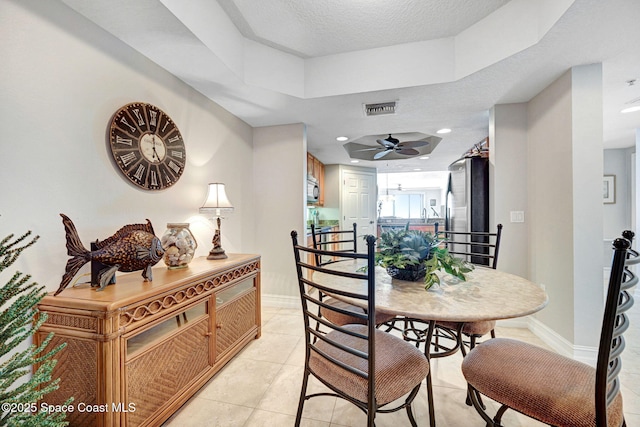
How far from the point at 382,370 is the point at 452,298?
45 centimetres

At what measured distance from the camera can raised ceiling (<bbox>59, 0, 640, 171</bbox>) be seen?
1.62 meters

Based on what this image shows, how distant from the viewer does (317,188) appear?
16.7ft

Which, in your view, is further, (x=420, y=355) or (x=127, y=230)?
(x=127, y=230)

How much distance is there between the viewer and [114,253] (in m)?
1.40

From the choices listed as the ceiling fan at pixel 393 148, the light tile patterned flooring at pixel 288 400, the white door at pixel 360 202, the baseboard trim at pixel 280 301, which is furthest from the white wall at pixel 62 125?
the white door at pixel 360 202

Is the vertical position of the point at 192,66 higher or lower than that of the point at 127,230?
higher

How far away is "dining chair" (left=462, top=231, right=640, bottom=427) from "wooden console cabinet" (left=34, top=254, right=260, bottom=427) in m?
1.53

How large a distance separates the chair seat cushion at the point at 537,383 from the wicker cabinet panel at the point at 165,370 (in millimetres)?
1523

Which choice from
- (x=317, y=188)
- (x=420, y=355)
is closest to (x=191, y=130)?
(x=420, y=355)

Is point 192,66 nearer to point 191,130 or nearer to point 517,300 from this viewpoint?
point 191,130

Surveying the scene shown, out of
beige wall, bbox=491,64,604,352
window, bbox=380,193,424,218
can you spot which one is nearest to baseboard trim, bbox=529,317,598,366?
beige wall, bbox=491,64,604,352

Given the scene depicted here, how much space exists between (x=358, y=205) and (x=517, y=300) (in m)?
5.07

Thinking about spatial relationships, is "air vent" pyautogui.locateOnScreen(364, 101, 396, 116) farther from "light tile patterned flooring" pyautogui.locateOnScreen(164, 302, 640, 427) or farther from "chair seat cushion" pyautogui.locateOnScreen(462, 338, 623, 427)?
"light tile patterned flooring" pyautogui.locateOnScreen(164, 302, 640, 427)

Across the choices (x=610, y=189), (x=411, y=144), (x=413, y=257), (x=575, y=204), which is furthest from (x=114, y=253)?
(x=610, y=189)
